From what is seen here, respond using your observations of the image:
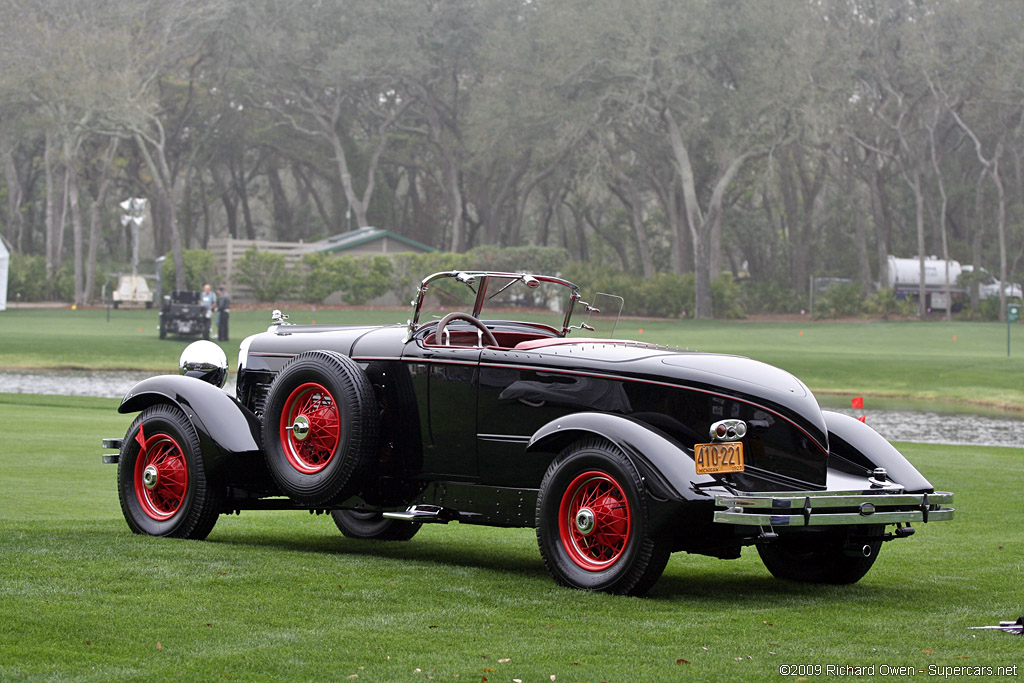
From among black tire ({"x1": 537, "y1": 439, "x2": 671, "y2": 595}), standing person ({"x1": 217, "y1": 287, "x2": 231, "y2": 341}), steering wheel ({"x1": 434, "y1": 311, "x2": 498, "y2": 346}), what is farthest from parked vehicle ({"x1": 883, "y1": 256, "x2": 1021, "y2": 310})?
black tire ({"x1": 537, "y1": 439, "x2": 671, "y2": 595})

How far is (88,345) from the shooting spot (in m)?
38.8

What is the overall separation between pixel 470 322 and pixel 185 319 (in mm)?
34080

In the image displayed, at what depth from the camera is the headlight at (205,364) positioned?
9.96 meters

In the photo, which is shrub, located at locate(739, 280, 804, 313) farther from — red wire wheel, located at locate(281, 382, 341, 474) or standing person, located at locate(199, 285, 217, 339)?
red wire wheel, located at locate(281, 382, 341, 474)

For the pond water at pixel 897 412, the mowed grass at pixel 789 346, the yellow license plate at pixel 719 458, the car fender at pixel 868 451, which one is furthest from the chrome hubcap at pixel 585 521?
the mowed grass at pixel 789 346

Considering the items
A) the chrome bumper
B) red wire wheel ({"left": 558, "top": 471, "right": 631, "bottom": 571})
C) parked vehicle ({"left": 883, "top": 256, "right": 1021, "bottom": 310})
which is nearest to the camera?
the chrome bumper

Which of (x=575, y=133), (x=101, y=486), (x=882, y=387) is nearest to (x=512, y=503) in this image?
(x=101, y=486)

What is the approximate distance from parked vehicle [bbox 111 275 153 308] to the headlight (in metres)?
49.9

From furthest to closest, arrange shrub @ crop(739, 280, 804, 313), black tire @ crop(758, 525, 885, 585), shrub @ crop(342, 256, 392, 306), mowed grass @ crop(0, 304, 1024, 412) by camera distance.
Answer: shrub @ crop(739, 280, 804, 313) → shrub @ crop(342, 256, 392, 306) → mowed grass @ crop(0, 304, 1024, 412) → black tire @ crop(758, 525, 885, 585)

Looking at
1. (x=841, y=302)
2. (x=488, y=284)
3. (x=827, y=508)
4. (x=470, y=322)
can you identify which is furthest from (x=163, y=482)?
(x=841, y=302)

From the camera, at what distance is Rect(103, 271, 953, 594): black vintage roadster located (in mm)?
6859

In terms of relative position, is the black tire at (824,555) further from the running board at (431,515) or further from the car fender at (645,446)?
the running board at (431,515)

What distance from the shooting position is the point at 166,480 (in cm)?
888

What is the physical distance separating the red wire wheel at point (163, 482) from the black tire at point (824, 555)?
147 inches
